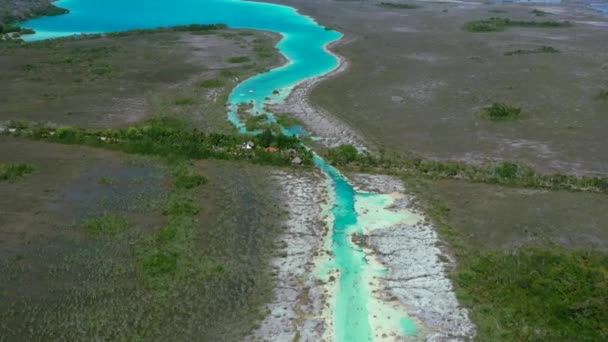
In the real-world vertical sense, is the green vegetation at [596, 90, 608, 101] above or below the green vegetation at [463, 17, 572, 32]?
below

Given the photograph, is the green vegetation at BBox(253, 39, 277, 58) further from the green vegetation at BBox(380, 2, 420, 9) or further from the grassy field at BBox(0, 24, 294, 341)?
the green vegetation at BBox(380, 2, 420, 9)

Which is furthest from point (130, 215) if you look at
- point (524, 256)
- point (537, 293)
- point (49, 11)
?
point (49, 11)

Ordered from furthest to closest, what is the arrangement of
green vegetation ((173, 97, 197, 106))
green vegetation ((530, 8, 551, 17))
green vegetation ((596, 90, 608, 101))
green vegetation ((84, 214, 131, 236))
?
1. green vegetation ((530, 8, 551, 17))
2. green vegetation ((173, 97, 197, 106))
3. green vegetation ((596, 90, 608, 101))
4. green vegetation ((84, 214, 131, 236))

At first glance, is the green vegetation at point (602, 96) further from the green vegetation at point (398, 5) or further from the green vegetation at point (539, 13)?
the green vegetation at point (398, 5)

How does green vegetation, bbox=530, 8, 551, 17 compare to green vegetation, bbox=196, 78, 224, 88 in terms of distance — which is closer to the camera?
green vegetation, bbox=196, 78, 224, 88

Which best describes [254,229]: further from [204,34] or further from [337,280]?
[204,34]

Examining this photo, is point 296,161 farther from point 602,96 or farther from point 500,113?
point 602,96

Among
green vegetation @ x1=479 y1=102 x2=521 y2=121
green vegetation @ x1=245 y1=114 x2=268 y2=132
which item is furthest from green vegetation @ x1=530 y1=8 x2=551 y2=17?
green vegetation @ x1=245 y1=114 x2=268 y2=132
